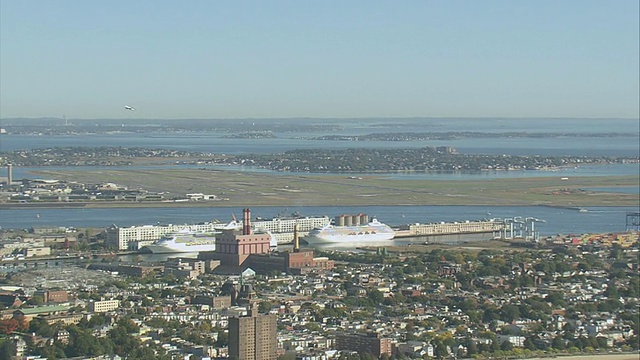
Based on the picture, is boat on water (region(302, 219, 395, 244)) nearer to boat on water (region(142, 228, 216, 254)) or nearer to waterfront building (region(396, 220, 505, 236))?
waterfront building (region(396, 220, 505, 236))

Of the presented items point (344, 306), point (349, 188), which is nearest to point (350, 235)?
point (344, 306)

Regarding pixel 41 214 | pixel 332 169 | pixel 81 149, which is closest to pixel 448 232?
pixel 41 214

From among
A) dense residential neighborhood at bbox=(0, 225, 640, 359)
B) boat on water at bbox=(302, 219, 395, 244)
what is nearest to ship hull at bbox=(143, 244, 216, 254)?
dense residential neighborhood at bbox=(0, 225, 640, 359)

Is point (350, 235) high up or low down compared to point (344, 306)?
down

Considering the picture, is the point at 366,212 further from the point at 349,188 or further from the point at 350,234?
the point at 349,188

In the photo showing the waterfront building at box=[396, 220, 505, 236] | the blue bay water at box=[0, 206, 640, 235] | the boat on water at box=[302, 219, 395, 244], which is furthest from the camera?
the blue bay water at box=[0, 206, 640, 235]

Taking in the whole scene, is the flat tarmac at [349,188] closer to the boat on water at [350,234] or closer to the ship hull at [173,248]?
the boat on water at [350,234]
